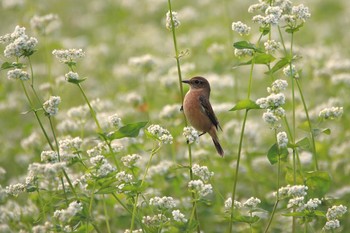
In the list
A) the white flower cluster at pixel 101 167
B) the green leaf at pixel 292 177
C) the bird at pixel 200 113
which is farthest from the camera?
the bird at pixel 200 113

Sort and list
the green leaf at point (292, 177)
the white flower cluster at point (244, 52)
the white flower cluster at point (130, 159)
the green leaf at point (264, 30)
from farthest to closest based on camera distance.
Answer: the green leaf at point (292, 177) → the white flower cluster at point (244, 52) → the white flower cluster at point (130, 159) → the green leaf at point (264, 30)

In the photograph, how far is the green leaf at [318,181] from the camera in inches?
181

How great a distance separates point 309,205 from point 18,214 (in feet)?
7.51

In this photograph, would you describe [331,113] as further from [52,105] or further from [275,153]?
[52,105]

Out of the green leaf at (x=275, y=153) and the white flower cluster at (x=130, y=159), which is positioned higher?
the white flower cluster at (x=130, y=159)

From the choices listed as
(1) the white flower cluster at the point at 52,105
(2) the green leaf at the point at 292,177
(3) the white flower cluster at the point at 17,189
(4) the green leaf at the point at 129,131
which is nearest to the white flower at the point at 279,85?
(2) the green leaf at the point at 292,177

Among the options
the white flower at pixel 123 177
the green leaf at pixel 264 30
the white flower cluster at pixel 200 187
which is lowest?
the white flower cluster at pixel 200 187

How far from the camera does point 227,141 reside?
7.18m

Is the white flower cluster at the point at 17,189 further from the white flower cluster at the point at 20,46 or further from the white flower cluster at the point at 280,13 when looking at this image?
the white flower cluster at the point at 280,13

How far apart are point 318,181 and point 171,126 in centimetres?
240

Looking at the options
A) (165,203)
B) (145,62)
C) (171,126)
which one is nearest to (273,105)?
(165,203)

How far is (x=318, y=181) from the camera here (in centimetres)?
464

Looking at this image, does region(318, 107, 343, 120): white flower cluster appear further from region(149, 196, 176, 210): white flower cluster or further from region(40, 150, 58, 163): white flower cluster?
region(40, 150, 58, 163): white flower cluster

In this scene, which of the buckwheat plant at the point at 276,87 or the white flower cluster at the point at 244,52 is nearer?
the buckwheat plant at the point at 276,87
